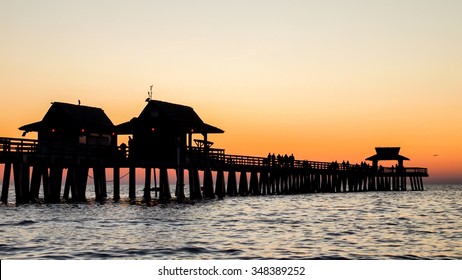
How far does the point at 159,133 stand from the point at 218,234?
22588 millimetres

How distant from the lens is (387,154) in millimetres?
93188

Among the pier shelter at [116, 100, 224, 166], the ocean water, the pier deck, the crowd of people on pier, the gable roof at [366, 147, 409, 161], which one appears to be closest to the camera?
the ocean water

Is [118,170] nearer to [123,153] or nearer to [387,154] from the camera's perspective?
[123,153]

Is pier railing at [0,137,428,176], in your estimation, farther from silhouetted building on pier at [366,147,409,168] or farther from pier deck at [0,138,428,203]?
silhouetted building on pier at [366,147,409,168]

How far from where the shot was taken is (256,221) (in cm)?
3231

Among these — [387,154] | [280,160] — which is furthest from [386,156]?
[280,160]

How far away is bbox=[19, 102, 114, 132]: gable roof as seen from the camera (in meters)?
48.6

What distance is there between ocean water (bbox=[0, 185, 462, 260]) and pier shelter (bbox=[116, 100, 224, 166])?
9.02 meters

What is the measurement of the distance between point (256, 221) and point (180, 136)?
57.3ft

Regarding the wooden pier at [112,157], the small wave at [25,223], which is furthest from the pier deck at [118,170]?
the small wave at [25,223]

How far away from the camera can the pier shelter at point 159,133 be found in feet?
156

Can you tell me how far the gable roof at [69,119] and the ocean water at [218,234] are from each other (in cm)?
1093

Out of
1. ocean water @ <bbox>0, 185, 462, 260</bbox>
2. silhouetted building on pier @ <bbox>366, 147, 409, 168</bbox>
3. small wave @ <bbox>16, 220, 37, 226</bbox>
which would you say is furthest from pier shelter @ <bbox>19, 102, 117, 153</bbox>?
silhouetted building on pier @ <bbox>366, 147, 409, 168</bbox>
